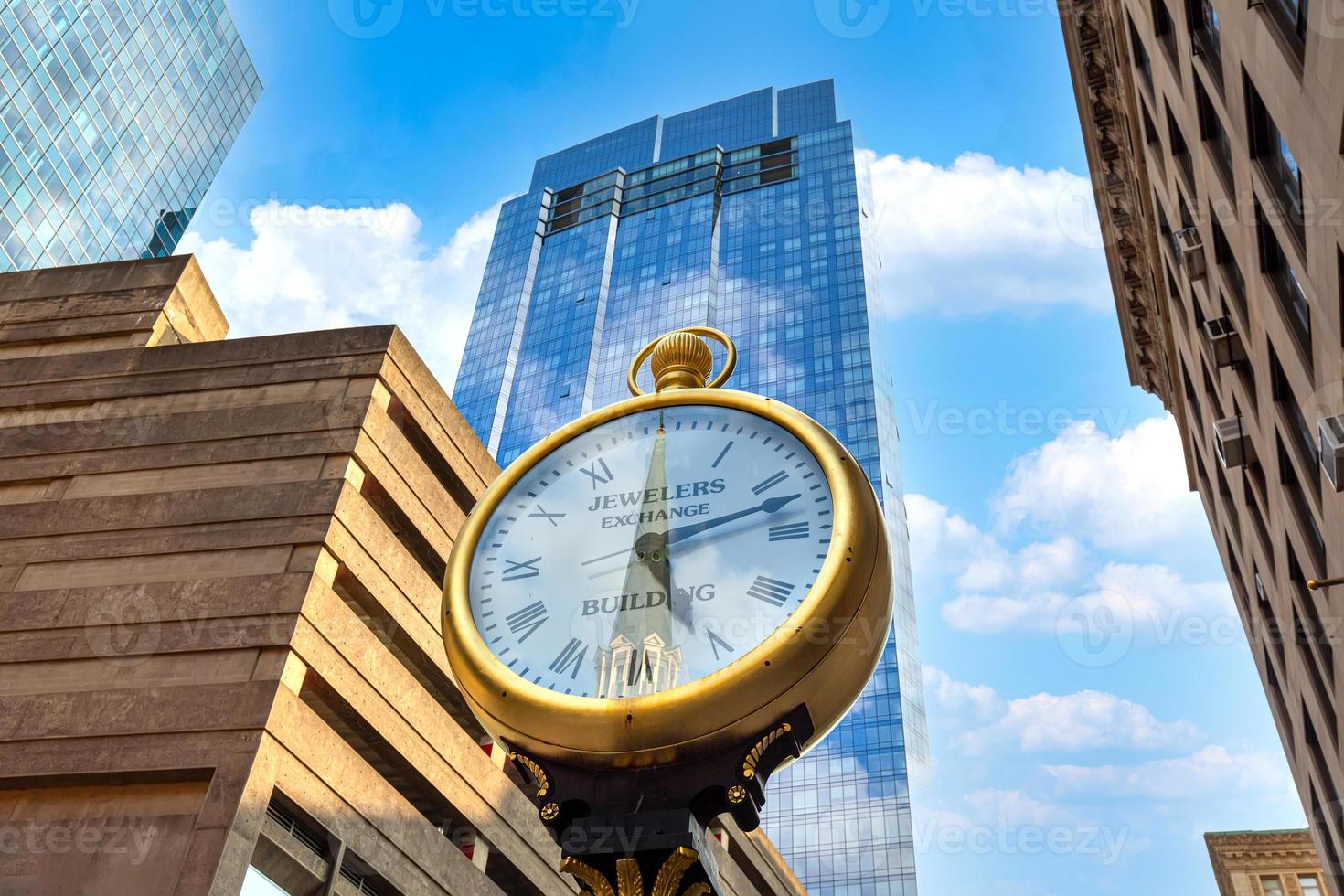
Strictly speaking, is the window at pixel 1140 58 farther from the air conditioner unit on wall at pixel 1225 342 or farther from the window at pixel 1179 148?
the air conditioner unit on wall at pixel 1225 342

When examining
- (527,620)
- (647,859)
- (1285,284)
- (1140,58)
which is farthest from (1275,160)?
(647,859)

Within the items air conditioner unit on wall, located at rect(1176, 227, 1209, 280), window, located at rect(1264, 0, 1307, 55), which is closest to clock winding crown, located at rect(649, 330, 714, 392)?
window, located at rect(1264, 0, 1307, 55)

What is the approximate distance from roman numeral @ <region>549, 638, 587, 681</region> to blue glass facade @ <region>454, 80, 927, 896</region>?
270 feet

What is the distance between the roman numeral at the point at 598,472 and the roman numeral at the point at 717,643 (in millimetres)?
703

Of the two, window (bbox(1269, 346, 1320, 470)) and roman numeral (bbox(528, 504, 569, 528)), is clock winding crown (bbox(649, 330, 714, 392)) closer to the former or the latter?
roman numeral (bbox(528, 504, 569, 528))

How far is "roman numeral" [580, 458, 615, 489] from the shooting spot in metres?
3.20

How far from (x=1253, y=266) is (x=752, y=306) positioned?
90.7m

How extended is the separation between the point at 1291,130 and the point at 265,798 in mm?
15874

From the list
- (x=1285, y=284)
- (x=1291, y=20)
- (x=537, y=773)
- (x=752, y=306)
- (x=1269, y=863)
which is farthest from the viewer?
(x=752, y=306)

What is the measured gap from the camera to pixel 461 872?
19828 millimetres

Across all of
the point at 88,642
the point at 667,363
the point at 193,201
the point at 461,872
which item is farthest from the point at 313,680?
the point at 193,201

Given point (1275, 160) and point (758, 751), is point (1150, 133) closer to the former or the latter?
point (1275, 160)

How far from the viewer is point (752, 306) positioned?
10688 cm

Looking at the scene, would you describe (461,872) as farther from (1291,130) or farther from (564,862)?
(564,862)
